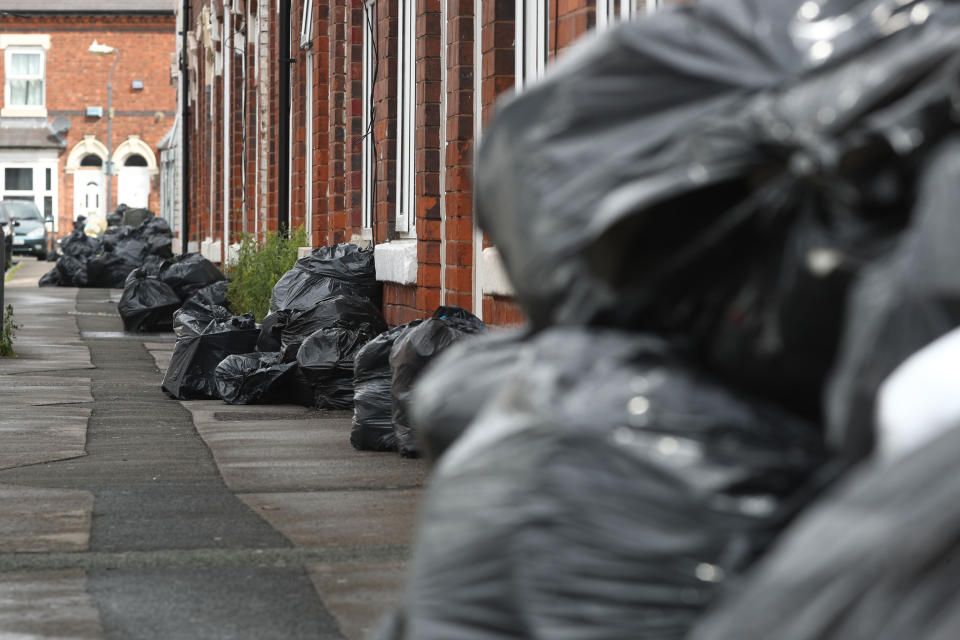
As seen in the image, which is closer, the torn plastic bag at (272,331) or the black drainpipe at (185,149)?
the torn plastic bag at (272,331)

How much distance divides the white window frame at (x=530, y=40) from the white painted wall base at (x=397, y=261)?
6.77 ft

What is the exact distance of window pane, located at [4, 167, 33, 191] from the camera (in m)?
49.5

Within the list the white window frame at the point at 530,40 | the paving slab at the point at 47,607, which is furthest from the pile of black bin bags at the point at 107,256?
the paving slab at the point at 47,607

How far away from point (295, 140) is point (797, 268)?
13425 mm

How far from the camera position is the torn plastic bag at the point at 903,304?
5.12ft

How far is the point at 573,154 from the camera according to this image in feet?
6.38

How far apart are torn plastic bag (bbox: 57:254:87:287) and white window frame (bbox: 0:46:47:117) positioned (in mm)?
21837

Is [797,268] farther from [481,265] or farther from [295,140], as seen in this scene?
[295,140]

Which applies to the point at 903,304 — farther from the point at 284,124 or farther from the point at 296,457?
the point at 284,124

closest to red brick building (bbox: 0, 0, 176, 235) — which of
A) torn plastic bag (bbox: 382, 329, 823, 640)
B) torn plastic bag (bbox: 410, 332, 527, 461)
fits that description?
torn plastic bag (bbox: 410, 332, 527, 461)

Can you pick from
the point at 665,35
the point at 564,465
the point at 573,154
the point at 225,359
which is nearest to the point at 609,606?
the point at 564,465

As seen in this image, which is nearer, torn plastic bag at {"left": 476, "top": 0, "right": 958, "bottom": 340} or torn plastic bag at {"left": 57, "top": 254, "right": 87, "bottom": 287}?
torn plastic bag at {"left": 476, "top": 0, "right": 958, "bottom": 340}

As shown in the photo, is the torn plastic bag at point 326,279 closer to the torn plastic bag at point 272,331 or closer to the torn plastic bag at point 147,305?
the torn plastic bag at point 272,331

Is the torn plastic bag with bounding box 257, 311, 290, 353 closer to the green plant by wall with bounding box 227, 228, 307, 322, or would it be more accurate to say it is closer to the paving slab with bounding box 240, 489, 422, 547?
the green plant by wall with bounding box 227, 228, 307, 322
